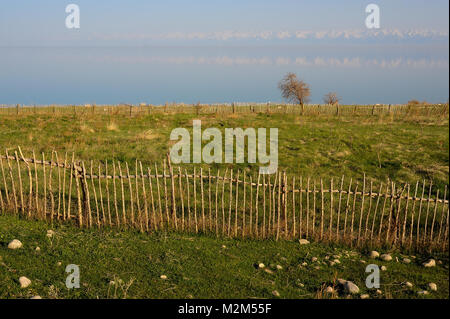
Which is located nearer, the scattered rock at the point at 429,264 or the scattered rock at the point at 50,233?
the scattered rock at the point at 429,264

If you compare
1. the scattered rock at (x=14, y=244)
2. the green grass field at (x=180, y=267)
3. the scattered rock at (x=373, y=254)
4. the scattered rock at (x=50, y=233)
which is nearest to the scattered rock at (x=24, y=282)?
the green grass field at (x=180, y=267)

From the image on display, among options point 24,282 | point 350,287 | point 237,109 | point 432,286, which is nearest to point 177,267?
point 24,282

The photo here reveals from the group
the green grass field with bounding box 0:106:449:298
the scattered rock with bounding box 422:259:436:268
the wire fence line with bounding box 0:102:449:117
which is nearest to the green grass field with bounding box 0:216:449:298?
the green grass field with bounding box 0:106:449:298

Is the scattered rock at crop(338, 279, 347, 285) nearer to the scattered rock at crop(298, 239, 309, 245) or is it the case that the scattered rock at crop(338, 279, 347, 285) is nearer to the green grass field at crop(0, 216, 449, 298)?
the green grass field at crop(0, 216, 449, 298)

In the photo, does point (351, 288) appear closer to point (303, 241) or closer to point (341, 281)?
point (341, 281)

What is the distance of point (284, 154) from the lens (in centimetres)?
1495

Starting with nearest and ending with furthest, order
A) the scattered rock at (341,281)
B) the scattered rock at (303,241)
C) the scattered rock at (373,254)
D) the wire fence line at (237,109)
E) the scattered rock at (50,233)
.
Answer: the scattered rock at (341,281)
the scattered rock at (50,233)
the scattered rock at (373,254)
the scattered rock at (303,241)
the wire fence line at (237,109)

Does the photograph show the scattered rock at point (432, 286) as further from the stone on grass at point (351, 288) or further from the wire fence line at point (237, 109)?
the wire fence line at point (237, 109)

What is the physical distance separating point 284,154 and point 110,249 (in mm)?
9393

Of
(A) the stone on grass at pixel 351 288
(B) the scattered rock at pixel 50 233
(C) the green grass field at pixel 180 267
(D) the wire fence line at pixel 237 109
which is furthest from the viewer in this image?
(D) the wire fence line at pixel 237 109

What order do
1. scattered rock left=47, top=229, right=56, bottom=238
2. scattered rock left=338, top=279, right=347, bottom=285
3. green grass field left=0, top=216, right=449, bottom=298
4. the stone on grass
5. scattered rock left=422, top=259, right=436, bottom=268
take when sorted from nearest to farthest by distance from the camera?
green grass field left=0, top=216, right=449, bottom=298 → the stone on grass → scattered rock left=338, top=279, right=347, bottom=285 → scattered rock left=422, top=259, right=436, bottom=268 → scattered rock left=47, top=229, right=56, bottom=238
